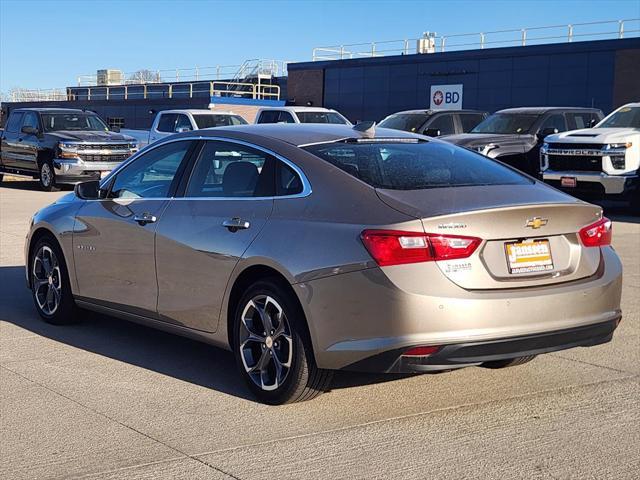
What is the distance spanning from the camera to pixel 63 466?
418 cm

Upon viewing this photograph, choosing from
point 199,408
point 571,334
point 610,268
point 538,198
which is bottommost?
point 199,408

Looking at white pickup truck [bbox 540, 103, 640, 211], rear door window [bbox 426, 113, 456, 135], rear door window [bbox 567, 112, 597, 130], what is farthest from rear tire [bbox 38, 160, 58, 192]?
Answer: rear door window [bbox 567, 112, 597, 130]

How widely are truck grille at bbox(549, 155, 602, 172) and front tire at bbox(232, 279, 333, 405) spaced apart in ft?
40.5

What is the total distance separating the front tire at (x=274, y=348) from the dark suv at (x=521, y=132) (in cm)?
1290

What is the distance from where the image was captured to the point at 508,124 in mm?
19156

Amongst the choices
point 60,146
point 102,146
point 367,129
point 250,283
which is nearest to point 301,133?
point 367,129

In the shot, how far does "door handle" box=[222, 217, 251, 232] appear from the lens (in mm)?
5266

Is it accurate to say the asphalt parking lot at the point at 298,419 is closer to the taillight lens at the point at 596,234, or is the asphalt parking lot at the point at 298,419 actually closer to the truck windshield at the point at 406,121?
the taillight lens at the point at 596,234

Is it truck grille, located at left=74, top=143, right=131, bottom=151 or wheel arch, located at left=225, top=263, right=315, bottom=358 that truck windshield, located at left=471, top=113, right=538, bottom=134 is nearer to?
truck grille, located at left=74, top=143, right=131, bottom=151

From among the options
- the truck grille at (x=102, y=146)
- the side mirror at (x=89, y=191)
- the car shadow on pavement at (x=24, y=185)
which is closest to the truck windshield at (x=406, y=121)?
the truck grille at (x=102, y=146)

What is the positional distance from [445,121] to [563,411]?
16.8 meters

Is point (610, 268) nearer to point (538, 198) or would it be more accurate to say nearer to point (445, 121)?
point (538, 198)

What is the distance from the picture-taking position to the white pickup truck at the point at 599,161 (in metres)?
16.0

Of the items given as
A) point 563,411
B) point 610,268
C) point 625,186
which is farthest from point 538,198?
point 625,186
